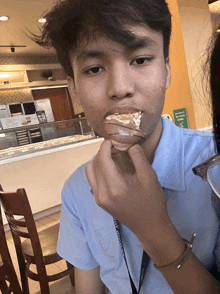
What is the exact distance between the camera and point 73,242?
0.83 m

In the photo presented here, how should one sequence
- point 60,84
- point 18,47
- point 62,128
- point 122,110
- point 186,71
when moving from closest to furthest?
point 122,110, point 186,71, point 62,128, point 18,47, point 60,84

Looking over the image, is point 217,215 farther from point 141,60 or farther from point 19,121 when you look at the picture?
point 19,121

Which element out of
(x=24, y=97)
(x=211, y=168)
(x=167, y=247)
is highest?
(x=24, y=97)

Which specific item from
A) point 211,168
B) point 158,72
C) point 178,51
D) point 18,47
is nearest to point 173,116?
point 178,51

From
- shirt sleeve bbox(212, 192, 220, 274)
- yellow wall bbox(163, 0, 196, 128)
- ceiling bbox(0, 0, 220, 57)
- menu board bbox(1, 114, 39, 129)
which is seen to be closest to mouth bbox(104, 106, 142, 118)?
shirt sleeve bbox(212, 192, 220, 274)

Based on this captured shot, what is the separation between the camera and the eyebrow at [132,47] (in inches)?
23.7

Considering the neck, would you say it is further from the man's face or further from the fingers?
the fingers

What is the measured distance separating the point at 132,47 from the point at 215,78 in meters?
0.24

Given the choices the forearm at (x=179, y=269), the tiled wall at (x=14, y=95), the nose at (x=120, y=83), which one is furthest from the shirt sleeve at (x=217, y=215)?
the tiled wall at (x=14, y=95)

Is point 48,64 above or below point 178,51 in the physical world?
above

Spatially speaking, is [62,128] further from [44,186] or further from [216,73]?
[216,73]

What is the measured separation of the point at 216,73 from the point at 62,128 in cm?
320

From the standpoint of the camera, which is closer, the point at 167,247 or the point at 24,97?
the point at 167,247

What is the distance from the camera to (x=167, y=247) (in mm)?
462
